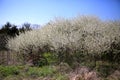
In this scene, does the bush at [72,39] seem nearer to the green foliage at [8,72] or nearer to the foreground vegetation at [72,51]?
the foreground vegetation at [72,51]

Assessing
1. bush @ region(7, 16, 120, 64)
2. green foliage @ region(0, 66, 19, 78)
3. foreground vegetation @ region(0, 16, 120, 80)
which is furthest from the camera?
bush @ region(7, 16, 120, 64)

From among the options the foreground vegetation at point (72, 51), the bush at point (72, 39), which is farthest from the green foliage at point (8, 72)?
the bush at point (72, 39)

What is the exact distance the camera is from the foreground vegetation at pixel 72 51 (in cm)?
1322

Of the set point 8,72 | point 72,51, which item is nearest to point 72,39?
point 72,51

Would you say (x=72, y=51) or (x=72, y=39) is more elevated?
(x=72, y=39)

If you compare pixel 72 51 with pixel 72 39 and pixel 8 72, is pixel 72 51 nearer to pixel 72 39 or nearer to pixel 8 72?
pixel 72 39

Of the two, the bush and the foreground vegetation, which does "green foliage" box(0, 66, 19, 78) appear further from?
the bush

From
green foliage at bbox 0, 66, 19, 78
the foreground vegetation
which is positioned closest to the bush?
the foreground vegetation

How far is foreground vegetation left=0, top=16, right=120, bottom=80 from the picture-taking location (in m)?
13.2

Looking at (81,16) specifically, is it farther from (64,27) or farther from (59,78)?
(59,78)

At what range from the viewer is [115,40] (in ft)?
55.1

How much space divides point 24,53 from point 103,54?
892 centimetres

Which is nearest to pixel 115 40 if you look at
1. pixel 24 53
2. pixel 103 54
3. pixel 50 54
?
pixel 103 54

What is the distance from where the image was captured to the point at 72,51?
17.8 metres
